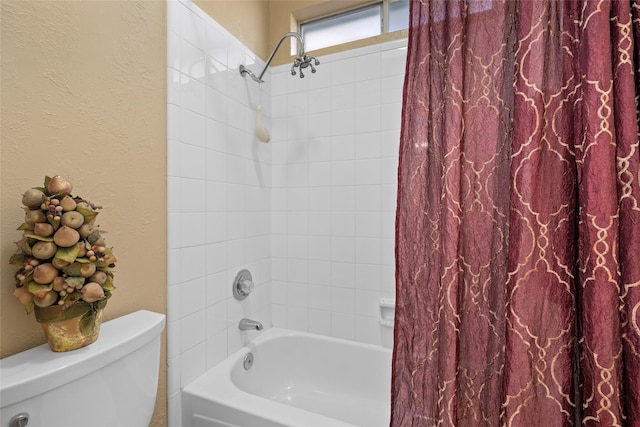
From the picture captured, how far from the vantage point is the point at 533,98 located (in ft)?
3.24

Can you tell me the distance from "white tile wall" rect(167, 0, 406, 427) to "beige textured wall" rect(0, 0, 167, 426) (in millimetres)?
86

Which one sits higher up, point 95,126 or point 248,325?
point 95,126

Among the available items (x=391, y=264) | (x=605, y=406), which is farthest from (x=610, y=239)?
(x=391, y=264)

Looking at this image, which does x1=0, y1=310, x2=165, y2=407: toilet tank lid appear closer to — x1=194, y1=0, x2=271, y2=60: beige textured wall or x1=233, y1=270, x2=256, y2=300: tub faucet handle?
x1=233, y1=270, x2=256, y2=300: tub faucet handle

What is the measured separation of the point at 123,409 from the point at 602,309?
1.31 metres

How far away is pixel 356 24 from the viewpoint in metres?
1.92

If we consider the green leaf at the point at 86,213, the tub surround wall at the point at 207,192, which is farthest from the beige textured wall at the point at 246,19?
the green leaf at the point at 86,213

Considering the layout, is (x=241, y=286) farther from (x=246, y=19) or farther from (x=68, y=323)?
(x=246, y=19)

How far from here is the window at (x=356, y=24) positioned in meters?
1.79

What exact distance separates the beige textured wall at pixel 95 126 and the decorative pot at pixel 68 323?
10cm

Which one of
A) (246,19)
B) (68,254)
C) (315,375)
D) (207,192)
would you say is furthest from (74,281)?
(246,19)

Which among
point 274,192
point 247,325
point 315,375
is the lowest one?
point 315,375

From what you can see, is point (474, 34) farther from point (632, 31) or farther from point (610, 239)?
point (610, 239)

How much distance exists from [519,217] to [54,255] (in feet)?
4.07
